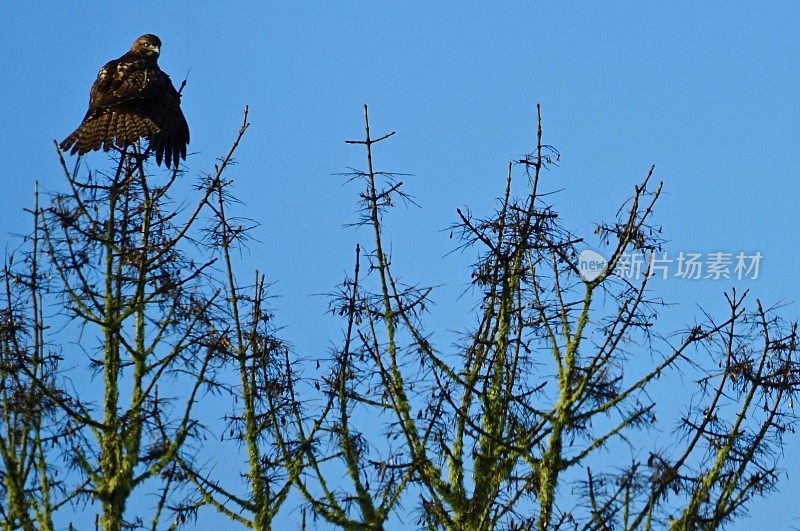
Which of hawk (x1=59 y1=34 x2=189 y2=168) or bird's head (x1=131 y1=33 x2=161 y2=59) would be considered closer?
hawk (x1=59 y1=34 x2=189 y2=168)

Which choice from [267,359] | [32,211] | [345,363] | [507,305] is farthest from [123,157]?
[507,305]

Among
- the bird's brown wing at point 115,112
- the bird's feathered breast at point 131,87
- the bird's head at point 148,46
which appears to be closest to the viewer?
the bird's brown wing at point 115,112

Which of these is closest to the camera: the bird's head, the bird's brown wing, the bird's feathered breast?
the bird's brown wing

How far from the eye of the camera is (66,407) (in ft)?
26.8

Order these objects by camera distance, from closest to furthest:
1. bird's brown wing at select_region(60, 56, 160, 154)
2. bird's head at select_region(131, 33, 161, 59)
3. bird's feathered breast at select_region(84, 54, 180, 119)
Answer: bird's brown wing at select_region(60, 56, 160, 154) → bird's feathered breast at select_region(84, 54, 180, 119) → bird's head at select_region(131, 33, 161, 59)

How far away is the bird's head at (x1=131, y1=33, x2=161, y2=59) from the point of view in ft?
52.2

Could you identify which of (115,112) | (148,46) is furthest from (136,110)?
(148,46)

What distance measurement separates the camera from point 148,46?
16.1 m

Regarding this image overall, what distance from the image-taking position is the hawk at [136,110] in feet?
44.2

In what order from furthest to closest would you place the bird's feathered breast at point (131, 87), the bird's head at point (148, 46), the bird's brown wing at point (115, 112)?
the bird's head at point (148, 46)
the bird's feathered breast at point (131, 87)
the bird's brown wing at point (115, 112)

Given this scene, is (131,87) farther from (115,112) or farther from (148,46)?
(148,46)

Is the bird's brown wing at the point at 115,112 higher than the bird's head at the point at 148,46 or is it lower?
lower

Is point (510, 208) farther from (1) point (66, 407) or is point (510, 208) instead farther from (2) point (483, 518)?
(1) point (66, 407)

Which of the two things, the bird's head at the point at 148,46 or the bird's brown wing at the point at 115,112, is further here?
the bird's head at the point at 148,46
